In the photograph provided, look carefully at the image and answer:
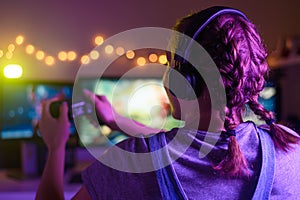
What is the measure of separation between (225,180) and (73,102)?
0.70 metres

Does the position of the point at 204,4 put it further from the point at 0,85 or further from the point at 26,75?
the point at 0,85

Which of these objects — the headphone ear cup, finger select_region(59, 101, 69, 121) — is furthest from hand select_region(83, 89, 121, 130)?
the headphone ear cup

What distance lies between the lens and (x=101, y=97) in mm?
1093

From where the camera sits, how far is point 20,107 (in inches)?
64.3

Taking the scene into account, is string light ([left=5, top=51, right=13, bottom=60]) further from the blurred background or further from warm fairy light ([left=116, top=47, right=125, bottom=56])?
warm fairy light ([left=116, top=47, right=125, bottom=56])

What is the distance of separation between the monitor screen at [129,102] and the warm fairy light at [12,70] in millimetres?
302

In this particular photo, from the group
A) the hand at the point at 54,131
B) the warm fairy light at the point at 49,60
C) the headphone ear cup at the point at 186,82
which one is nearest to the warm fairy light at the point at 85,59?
the warm fairy light at the point at 49,60

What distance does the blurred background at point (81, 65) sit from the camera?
1.63 meters

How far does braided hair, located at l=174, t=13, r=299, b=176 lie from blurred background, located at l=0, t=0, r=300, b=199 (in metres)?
0.93

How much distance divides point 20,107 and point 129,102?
445 mm

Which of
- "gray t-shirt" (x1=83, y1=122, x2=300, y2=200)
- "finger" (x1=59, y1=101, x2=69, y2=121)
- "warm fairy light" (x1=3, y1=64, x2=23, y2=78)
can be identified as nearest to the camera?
"gray t-shirt" (x1=83, y1=122, x2=300, y2=200)

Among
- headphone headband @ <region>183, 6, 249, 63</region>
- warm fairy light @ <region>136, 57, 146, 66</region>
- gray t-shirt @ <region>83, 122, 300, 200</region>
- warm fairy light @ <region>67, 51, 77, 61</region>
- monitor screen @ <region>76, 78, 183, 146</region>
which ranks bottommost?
monitor screen @ <region>76, 78, 183, 146</region>

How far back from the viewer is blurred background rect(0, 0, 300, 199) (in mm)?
1632

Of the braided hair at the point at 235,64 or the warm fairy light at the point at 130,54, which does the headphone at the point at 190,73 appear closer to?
the braided hair at the point at 235,64
